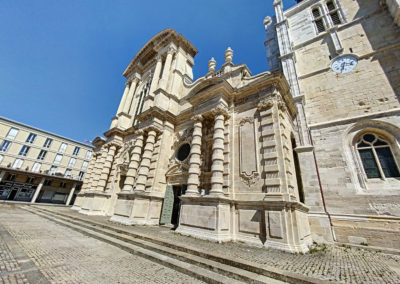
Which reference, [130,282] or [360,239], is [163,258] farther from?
[360,239]

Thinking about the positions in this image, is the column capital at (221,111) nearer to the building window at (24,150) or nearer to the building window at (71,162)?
the building window at (71,162)

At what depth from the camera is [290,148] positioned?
9.99m

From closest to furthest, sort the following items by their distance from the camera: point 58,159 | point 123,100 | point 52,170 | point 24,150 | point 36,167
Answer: point 123,100 → point 24,150 → point 36,167 → point 52,170 → point 58,159

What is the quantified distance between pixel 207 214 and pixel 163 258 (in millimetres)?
3258

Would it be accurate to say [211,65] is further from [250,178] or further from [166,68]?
[250,178]

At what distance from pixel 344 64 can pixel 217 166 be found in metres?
12.5

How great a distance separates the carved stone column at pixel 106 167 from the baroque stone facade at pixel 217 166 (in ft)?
0.33

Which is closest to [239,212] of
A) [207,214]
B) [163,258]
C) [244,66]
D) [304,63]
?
[207,214]

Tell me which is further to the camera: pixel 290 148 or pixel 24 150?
pixel 24 150

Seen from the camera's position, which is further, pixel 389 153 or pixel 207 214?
pixel 389 153

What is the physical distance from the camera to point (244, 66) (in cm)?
1206

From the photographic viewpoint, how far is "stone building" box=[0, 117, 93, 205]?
28891 millimetres

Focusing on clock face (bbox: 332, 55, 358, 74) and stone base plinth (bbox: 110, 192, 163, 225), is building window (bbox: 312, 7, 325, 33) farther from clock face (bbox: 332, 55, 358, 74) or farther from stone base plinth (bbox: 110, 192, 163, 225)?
stone base plinth (bbox: 110, 192, 163, 225)

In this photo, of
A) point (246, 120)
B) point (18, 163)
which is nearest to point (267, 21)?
point (246, 120)
